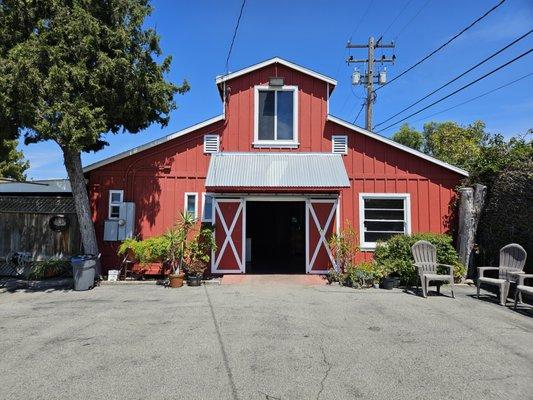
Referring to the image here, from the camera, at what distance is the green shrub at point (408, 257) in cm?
1152

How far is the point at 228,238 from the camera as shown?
12.9 meters

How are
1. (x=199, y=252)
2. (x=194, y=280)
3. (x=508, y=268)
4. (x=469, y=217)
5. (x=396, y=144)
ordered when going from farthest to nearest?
(x=396, y=144) < (x=199, y=252) < (x=469, y=217) < (x=194, y=280) < (x=508, y=268)

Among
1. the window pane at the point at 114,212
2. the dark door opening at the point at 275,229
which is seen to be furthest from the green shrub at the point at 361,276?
the dark door opening at the point at 275,229

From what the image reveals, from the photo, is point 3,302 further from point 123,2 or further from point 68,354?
point 123,2

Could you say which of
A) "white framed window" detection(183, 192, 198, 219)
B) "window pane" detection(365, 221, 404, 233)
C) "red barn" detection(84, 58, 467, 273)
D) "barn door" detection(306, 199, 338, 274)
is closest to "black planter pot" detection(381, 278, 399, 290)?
"red barn" detection(84, 58, 467, 273)

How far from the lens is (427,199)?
13.1 m

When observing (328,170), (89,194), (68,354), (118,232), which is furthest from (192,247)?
(68,354)

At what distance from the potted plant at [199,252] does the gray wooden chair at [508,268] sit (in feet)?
24.1

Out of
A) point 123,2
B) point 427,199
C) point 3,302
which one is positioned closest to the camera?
point 3,302

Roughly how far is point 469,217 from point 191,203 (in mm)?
8505

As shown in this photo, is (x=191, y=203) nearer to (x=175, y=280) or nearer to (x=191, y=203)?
(x=191, y=203)

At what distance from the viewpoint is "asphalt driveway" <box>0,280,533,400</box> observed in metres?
4.64

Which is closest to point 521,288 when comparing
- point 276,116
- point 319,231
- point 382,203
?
point 382,203

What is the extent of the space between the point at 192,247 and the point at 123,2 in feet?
23.0
